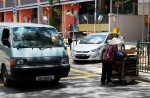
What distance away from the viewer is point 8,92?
10.1 meters

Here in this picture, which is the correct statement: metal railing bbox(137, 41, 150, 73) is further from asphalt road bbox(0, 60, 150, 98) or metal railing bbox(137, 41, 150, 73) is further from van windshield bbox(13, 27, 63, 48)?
van windshield bbox(13, 27, 63, 48)

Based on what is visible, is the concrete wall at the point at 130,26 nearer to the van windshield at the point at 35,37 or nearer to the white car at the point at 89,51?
the white car at the point at 89,51

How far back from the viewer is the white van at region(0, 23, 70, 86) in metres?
10.1

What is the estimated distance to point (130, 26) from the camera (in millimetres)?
35219

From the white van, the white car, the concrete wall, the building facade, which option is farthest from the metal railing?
the concrete wall

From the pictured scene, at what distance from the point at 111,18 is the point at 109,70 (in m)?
22.5

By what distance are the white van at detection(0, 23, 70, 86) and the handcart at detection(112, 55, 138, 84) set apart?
1.70 metres

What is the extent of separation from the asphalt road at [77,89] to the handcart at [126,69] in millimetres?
225

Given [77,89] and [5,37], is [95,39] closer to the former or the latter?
[5,37]

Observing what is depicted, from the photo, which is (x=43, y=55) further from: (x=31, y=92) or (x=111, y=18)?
(x=111, y=18)

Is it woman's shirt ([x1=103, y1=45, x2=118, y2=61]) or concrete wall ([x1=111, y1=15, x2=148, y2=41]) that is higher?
concrete wall ([x1=111, y1=15, x2=148, y2=41])

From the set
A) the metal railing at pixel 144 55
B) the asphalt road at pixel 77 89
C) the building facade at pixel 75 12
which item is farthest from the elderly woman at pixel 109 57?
the building facade at pixel 75 12

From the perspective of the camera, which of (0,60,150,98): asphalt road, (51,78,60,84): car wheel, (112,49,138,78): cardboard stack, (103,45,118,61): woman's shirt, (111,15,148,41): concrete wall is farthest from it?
(111,15,148,41): concrete wall

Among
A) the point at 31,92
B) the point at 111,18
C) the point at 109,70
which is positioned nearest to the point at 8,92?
the point at 31,92
